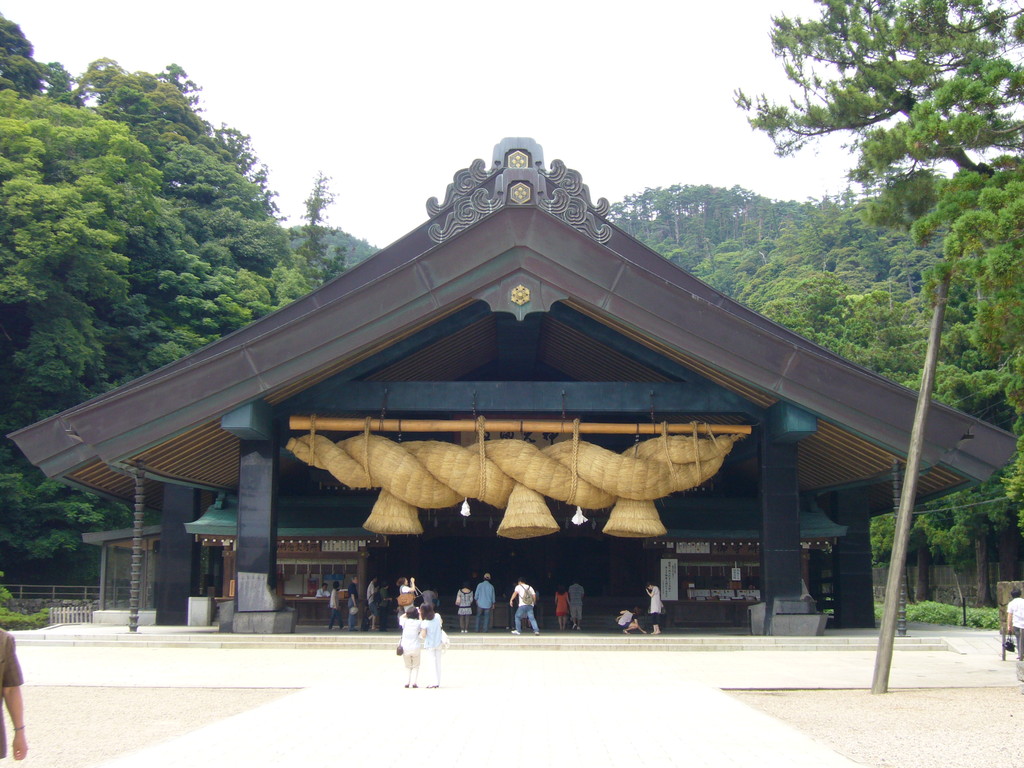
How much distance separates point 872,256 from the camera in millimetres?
90250

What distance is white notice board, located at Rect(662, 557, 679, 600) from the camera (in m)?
25.2

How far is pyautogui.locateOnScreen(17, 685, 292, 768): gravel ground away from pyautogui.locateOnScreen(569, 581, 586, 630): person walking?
1201cm

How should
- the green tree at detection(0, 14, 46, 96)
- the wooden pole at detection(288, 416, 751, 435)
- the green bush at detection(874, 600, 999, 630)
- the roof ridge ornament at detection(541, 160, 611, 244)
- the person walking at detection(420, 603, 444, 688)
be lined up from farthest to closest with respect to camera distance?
the green tree at detection(0, 14, 46, 96), the green bush at detection(874, 600, 999, 630), the roof ridge ornament at detection(541, 160, 611, 244), the wooden pole at detection(288, 416, 751, 435), the person walking at detection(420, 603, 444, 688)

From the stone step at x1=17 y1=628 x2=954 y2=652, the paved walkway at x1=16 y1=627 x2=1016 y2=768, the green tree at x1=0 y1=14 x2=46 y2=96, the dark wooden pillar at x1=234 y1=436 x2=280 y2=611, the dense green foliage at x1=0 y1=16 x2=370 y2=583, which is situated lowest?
the paved walkway at x1=16 y1=627 x2=1016 y2=768

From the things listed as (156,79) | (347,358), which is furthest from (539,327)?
(156,79)

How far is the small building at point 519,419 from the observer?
18.6m

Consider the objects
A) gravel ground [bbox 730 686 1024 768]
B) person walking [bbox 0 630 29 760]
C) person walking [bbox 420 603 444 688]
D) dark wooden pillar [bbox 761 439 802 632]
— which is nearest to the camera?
person walking [bbox 0 630 29 760]

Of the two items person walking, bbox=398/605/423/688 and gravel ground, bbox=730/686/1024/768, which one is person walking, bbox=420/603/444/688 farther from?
gravel ground, bbox=730/686/1024/768

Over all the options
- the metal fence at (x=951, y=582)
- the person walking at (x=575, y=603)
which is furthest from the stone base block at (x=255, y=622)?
the metal fence at (x=951, y=582)

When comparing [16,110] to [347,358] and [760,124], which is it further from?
[760,124]

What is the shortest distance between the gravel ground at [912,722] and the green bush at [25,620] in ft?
103

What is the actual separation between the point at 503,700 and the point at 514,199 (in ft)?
39.3

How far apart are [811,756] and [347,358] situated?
12836 millimetres

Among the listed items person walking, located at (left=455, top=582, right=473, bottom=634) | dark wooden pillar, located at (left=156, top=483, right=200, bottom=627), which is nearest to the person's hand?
person walking, located at (left=455, top=582, right=473, bottom=634)
